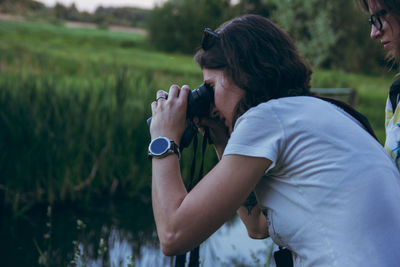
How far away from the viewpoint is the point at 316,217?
3.52 feet

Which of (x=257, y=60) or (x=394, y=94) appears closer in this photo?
(x=257, y=60)

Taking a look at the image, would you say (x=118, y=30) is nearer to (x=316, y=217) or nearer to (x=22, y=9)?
(x=22, y=9)

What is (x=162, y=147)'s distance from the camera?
1191 millimetres

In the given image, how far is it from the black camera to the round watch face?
0.10 metres

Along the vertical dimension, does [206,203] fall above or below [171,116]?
below

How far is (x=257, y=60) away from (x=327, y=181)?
0.38m

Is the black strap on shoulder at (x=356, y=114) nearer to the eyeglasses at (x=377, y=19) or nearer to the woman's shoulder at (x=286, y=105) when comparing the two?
the woman's shoulder at (x=286, y=105)

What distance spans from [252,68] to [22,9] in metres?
21.7

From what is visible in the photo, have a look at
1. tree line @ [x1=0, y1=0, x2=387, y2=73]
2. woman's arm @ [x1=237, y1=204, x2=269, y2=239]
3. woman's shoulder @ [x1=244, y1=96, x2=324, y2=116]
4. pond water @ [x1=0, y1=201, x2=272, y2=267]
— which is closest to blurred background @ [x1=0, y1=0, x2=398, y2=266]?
pond water @ [x1=0, y1=201, x2=272, y2=267]

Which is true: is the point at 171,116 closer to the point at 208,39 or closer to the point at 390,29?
the point at 208,39

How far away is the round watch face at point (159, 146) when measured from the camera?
118cm

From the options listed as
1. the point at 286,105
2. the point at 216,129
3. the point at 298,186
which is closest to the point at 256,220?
the point at 216,129

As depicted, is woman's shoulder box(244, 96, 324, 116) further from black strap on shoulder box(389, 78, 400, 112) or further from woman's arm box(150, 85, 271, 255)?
black strap on shoulder box(389, 78, 400, 112)

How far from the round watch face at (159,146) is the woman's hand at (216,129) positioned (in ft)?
0.72
